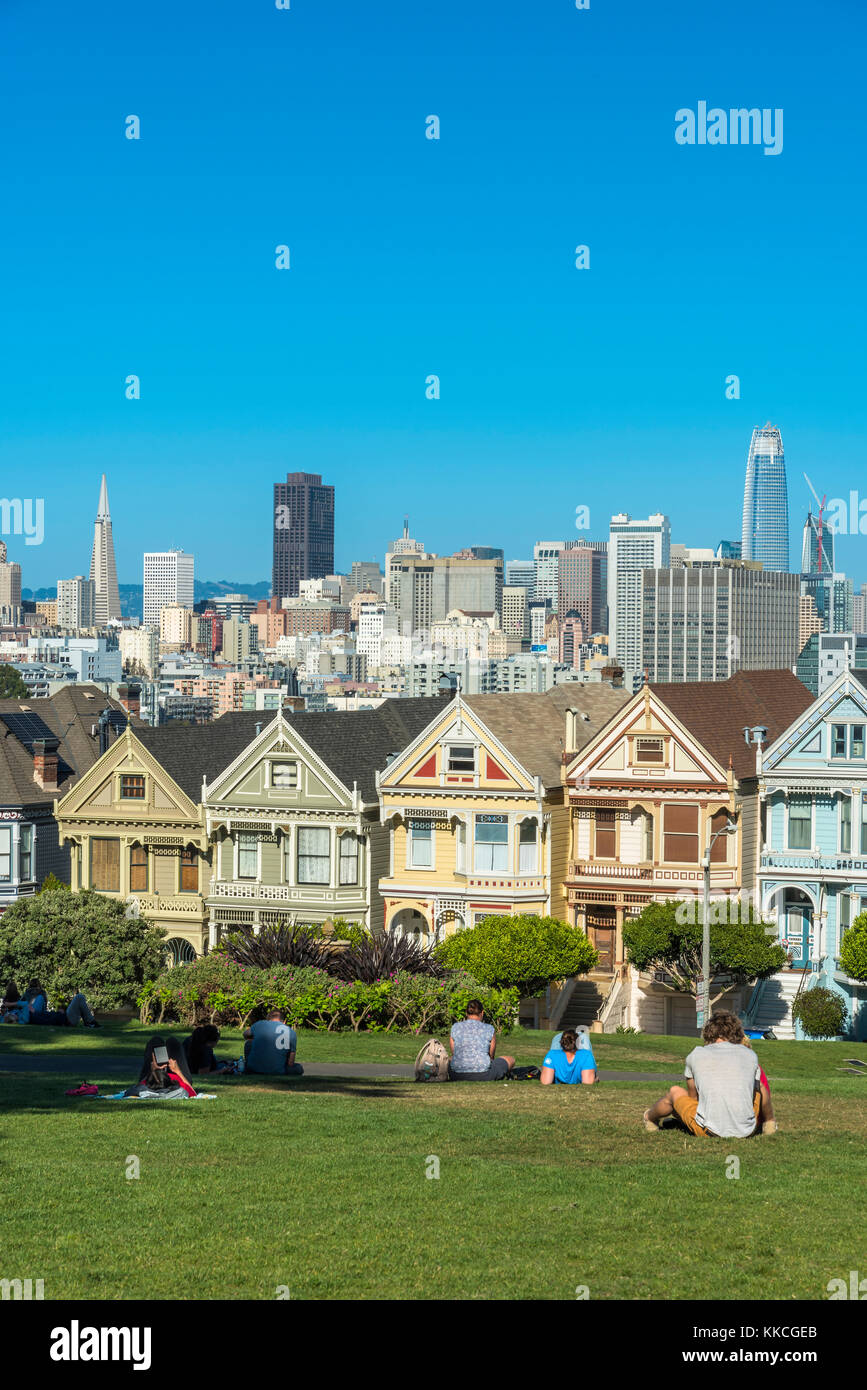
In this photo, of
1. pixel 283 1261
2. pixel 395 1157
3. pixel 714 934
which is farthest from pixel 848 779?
pixel 283 1261

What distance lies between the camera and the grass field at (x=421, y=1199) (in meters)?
15.8

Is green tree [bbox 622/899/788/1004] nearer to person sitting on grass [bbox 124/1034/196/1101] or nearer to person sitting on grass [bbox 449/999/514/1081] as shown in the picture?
person sitting on grass [bbox 449/999/514/1081]

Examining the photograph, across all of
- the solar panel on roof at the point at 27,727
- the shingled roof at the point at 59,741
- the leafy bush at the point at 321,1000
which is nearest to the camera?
the leafy bush at the point at 321,1000

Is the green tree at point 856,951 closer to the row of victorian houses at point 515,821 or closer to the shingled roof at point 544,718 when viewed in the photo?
the row of victorian houses at point 515,821

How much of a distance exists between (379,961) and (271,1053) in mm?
14105

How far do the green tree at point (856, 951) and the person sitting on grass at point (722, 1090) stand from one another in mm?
30113

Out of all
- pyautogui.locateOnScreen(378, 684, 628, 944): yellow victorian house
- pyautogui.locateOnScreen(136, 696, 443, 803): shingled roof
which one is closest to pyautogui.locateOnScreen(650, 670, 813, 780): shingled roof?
pyautogui.locateOnScreen(378, 684, 628, 944): yellow victorian house

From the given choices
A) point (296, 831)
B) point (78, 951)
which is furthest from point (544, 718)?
point (78, 951)

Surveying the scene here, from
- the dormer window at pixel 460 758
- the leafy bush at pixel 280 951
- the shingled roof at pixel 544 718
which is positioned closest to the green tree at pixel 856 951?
the shingled roof at pixel 544 718

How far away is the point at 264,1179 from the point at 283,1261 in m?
3.41

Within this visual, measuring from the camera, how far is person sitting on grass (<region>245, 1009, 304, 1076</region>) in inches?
1199

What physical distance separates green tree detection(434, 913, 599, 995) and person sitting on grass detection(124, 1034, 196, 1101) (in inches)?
997
